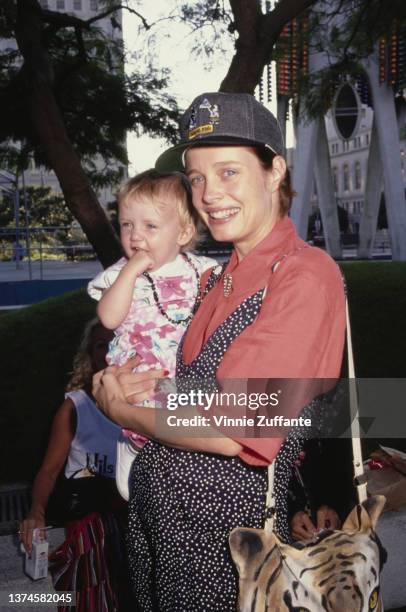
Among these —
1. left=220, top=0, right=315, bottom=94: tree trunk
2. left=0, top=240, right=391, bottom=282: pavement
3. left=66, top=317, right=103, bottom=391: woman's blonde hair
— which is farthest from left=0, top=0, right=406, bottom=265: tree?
left=0, top=240, right=391, bottom=282: pavement

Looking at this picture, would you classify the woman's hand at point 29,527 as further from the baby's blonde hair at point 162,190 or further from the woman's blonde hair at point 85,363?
the baby's blonde hair at point 162,190

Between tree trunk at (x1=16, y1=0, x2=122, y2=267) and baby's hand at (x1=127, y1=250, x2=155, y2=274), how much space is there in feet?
12.4

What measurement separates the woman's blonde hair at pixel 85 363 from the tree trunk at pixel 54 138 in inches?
114

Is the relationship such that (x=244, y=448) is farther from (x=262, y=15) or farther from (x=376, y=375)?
(x=262, y=15)

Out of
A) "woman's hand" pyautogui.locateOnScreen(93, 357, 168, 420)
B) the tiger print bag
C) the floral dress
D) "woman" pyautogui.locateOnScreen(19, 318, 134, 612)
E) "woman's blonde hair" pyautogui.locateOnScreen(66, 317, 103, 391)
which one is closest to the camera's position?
the tiger print bag

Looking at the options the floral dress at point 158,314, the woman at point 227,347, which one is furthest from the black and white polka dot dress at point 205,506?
the floral dress at point 158,314

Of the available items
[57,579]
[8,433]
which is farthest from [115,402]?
[8,433]

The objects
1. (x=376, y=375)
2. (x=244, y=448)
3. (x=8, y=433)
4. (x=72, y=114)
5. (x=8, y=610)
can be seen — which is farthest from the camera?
(x=72, y=114)

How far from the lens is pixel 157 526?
1670mm

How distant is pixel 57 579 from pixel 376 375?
10.9 feet

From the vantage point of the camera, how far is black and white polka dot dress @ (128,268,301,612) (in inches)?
61.6

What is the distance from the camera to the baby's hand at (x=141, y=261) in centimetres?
206

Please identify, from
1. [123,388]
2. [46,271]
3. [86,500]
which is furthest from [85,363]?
[46,271]

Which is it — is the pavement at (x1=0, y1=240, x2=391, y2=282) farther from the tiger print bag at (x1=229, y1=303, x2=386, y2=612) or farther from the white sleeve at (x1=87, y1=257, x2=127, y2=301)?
the tiger print bag at (x1=229, y1=303, x2=386, y2=612)
